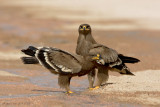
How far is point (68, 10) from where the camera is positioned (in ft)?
107

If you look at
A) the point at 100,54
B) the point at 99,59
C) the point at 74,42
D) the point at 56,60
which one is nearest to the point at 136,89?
the point at 99,59

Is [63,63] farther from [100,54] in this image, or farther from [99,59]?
[100,54]

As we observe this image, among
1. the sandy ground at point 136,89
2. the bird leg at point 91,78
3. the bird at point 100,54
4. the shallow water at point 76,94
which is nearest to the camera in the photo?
the shallow water at point 76,94

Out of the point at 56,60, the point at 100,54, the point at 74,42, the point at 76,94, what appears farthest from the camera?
the point at 74,42

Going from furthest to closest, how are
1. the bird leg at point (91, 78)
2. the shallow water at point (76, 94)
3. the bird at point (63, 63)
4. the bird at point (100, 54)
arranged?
the bird leg at point (91, 78) → the bird at point (100, 54) → the bird at point (63, 63) → the shallow water at point (76, 94)

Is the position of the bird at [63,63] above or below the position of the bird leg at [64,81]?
above

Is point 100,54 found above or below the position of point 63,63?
above

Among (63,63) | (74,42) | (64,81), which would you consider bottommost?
(64,81)

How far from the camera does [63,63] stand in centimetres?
1016

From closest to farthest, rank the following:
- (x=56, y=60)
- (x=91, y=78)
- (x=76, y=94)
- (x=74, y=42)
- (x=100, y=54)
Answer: (x=76, y=94)
(x=56, y=60)
(x=100, y=54)
(x=91, y=78)
(x=74, y=42)

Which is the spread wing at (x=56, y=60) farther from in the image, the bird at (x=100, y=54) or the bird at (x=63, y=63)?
the bird at (x=100, y=54)

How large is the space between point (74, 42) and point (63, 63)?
11.3 meters

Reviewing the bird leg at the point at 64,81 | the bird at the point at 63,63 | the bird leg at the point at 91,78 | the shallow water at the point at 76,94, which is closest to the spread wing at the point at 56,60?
the bird at the point at 63,63

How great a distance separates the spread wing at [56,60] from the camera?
1009 centimetres
